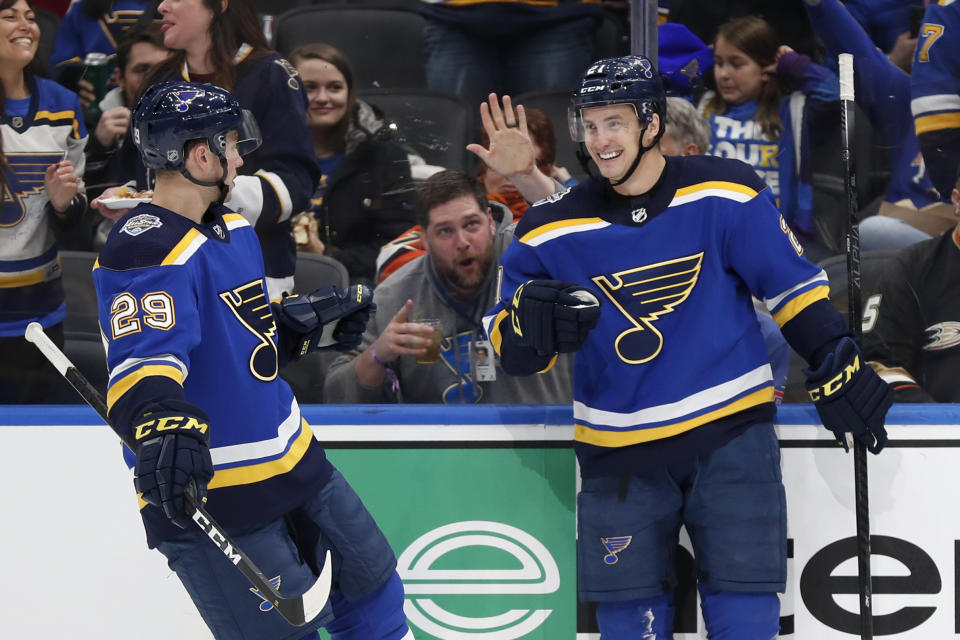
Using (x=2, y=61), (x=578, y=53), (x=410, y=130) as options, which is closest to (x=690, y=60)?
(x=578, y=53)

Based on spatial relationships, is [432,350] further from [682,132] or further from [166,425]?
[166,425]

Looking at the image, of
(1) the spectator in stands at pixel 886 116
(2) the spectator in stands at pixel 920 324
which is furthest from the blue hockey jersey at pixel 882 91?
(2) the spectator in stands at pixel 920 324

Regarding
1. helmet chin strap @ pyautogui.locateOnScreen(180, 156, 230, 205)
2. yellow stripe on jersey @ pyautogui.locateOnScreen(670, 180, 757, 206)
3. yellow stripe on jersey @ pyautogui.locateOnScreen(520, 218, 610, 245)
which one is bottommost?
yellow stripe on jersey @ pyautogui.locateOnScreen(520, 218, 610, 245)

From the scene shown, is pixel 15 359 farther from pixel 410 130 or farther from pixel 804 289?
pixel 804 289

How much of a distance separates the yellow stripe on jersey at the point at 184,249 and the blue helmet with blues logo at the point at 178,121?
0.12 m

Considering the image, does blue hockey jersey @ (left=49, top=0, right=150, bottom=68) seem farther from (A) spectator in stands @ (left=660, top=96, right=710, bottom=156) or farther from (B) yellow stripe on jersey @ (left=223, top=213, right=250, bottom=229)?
(A) spectator in stands @ (left=660, top=96, right=710, bottom=156)

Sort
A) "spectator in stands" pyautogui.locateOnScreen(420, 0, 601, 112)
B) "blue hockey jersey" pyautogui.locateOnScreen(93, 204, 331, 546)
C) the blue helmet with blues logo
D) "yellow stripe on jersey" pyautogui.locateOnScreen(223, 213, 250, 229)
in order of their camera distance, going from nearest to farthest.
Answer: "blue hockey jersey" pyautogui.locateOnScreen(93, 204, 331, 546) → the blue helmet with blues logo → "yellow stripe on jersey" pyautogui.locateOnScreen(223, 213, 250, 229) → "spectator in stands" pyautogui.locateOnScreen(420, 0, 601, 112)

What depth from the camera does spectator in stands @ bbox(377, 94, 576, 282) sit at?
9.80 feet

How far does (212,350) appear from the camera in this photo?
2080 mm

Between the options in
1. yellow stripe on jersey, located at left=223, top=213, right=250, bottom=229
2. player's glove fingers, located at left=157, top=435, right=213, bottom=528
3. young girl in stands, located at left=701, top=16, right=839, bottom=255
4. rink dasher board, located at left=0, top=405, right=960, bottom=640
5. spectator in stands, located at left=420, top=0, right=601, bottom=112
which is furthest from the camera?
spectator in stands, located at left=420, top=0, right=601, bottom=112

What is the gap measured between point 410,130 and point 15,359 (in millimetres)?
1187

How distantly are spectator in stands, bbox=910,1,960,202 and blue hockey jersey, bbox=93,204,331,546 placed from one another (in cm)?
177

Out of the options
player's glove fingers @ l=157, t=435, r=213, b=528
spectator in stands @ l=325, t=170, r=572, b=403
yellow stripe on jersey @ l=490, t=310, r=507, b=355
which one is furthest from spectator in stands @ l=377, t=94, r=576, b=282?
player's glove fingers @ l=157, t=435, r=213, b=528

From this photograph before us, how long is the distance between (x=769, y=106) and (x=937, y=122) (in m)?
0.44
